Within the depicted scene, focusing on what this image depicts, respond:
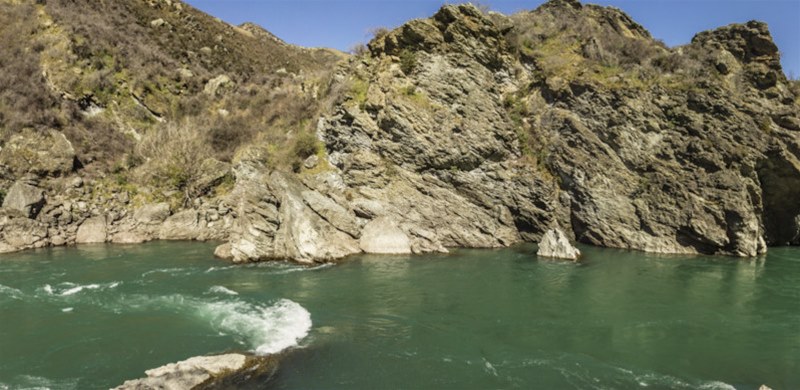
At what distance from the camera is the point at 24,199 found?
95.3 feet

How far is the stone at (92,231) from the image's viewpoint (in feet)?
99.2

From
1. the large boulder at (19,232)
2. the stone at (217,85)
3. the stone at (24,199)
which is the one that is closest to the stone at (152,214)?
the large boulder at (19,232)

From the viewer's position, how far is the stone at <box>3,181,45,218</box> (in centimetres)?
2884

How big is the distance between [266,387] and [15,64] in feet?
139

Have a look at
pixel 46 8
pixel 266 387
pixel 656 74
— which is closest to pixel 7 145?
pixel 46 8

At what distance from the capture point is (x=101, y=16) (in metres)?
48.3

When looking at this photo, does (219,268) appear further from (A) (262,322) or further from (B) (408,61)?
(B) (408,61)

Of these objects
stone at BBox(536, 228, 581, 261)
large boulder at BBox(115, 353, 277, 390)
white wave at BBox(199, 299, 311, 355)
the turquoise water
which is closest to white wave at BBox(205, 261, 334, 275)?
the turquoise water

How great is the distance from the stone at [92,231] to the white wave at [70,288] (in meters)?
12.7

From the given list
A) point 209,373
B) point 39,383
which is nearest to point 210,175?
Result: point 39,383

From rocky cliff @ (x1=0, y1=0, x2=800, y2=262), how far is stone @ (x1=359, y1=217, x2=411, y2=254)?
84 millimetres

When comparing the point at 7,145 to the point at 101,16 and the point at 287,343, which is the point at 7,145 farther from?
the point at 287,343

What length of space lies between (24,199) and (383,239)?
2243cm

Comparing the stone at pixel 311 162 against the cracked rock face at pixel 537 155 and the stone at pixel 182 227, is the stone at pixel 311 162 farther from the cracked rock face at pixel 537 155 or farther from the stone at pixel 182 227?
the stone at pixel 182 227
